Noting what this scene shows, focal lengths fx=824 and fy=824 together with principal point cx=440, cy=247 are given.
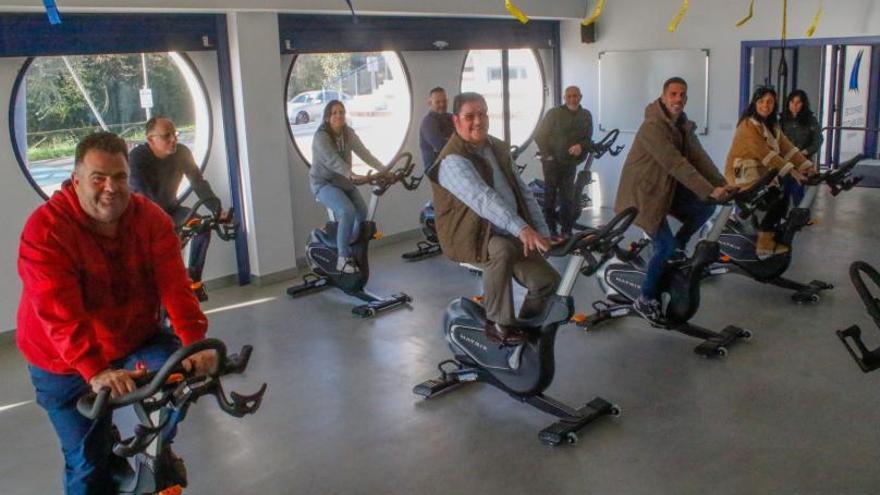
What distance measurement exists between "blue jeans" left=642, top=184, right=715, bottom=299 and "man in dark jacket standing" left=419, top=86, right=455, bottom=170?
2.64 meters

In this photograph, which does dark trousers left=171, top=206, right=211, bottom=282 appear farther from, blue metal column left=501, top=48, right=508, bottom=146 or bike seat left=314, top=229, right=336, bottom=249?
blue metal column left=501, top=48, right=508, bottom=146

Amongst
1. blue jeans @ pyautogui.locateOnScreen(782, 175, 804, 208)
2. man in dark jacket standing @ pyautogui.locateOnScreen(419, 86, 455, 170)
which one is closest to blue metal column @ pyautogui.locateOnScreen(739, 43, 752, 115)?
blue jeans @ pyautogui.locateOnScreen(782, 175, 804, 208)

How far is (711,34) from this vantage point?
8648mm

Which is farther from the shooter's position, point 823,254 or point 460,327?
point 823,254

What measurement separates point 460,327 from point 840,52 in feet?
A: 28.7

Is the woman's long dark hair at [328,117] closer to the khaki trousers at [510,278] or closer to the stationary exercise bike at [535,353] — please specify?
the stationary exercise bike at [535,353]

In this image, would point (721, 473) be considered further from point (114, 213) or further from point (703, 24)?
point (703, 24)

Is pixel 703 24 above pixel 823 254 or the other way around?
above

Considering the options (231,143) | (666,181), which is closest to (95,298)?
(666,181)

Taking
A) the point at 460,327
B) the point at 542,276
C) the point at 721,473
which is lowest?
the point at 721,473

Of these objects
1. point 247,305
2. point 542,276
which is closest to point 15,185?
point 247,305

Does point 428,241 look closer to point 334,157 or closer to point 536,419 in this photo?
point 334,157

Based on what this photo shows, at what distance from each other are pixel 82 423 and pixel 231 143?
13.9 ft

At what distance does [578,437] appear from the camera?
152 inches
